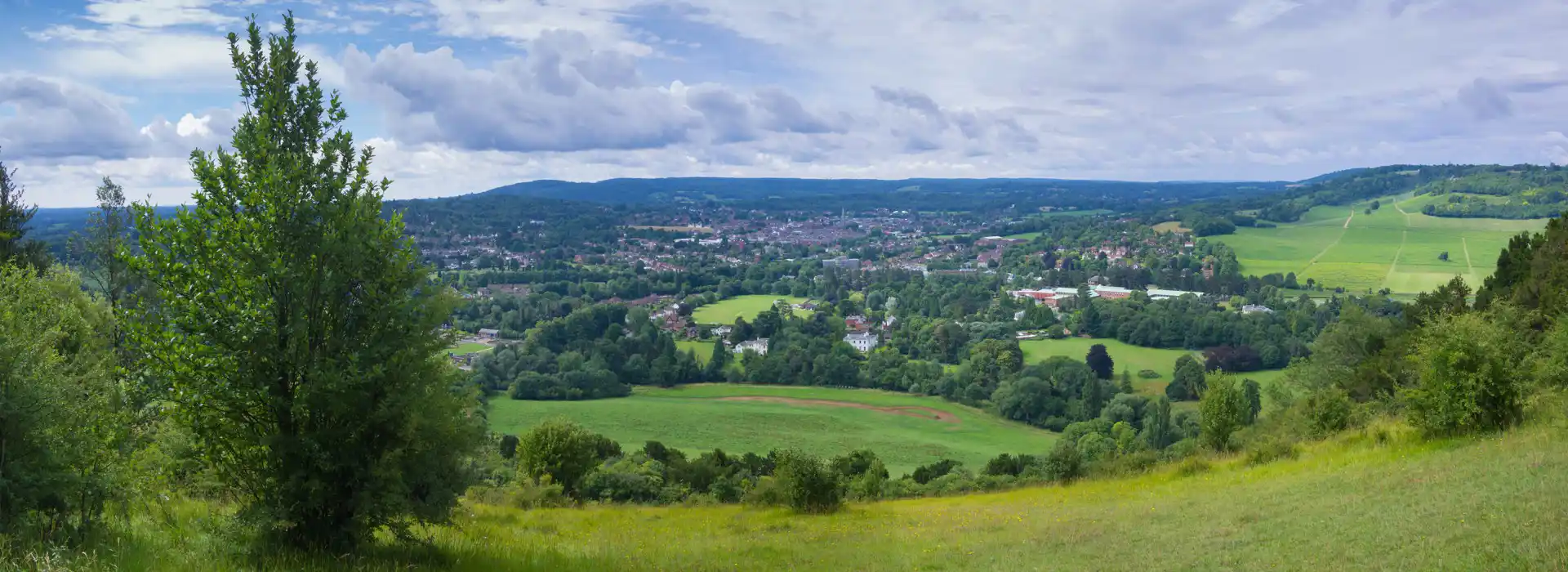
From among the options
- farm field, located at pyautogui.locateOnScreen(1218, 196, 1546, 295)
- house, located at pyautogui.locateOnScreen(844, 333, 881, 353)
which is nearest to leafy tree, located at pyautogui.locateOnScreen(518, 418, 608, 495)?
house, located at pyautogui.locateOnScreen(844, 333, 881, 353)

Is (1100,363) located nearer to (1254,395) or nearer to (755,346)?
(1254,395)

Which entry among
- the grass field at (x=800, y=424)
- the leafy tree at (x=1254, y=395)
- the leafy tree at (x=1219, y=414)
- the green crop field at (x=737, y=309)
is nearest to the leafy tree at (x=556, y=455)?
the leafy tree at (x=1219, y=414)

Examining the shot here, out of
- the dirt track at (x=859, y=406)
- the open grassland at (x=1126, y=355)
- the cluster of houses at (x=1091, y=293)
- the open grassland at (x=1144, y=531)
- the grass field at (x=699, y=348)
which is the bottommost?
the dirt track at (x=859, y=406)

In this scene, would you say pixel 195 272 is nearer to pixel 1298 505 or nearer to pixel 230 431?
pixel 230 431

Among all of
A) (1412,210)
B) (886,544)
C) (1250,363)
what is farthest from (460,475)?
(1412,210)

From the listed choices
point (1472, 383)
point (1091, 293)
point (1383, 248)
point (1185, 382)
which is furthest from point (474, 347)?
point (1383, 248)

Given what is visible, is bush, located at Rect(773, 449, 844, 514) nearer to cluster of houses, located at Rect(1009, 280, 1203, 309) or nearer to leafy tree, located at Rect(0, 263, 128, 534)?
leafy tree, located at Rect(0, 263, 128, 534)

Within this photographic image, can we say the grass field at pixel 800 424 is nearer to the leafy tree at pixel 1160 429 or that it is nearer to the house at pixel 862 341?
the leafy tree at pixel 1160 429
